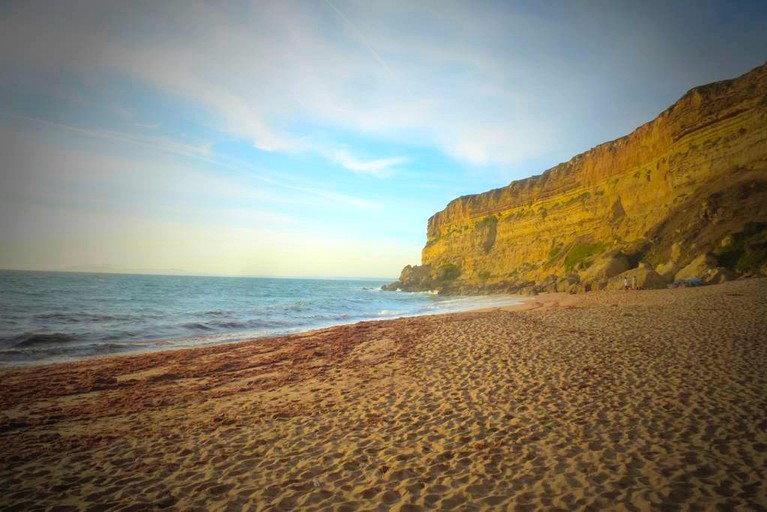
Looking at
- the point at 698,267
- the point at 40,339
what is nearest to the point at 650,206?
the point at 698,267

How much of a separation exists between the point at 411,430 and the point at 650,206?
152 ft

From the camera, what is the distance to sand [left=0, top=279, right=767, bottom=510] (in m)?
4.38

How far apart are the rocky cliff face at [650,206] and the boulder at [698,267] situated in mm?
131

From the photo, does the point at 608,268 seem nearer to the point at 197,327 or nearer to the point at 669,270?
the point at 669,270

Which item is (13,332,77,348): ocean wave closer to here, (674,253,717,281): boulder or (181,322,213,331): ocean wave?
(181,322,213,331): ocean wave

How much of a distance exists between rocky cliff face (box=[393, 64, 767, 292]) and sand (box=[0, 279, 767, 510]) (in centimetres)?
2137

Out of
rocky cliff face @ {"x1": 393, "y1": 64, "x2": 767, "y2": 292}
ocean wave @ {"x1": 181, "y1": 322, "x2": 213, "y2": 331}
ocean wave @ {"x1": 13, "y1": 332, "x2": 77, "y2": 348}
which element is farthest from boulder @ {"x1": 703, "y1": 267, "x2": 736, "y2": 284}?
ocean wave @ {"x1": 13, "y1": 332, "x2": 77, "y2": 348}

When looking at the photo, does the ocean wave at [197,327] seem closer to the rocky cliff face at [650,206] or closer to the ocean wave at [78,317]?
the ocean wave at [78,317]

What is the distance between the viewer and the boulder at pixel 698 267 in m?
25.4

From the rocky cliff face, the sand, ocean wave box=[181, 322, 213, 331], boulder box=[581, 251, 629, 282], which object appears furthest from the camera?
boulder box=[581, 251, 629, 282]

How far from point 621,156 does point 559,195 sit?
10.8 m

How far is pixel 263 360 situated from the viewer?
41.8ft

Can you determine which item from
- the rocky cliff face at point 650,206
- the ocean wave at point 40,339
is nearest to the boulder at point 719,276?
the rocky cliff face at point 650,206

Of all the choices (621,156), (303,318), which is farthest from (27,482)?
(621,156)
